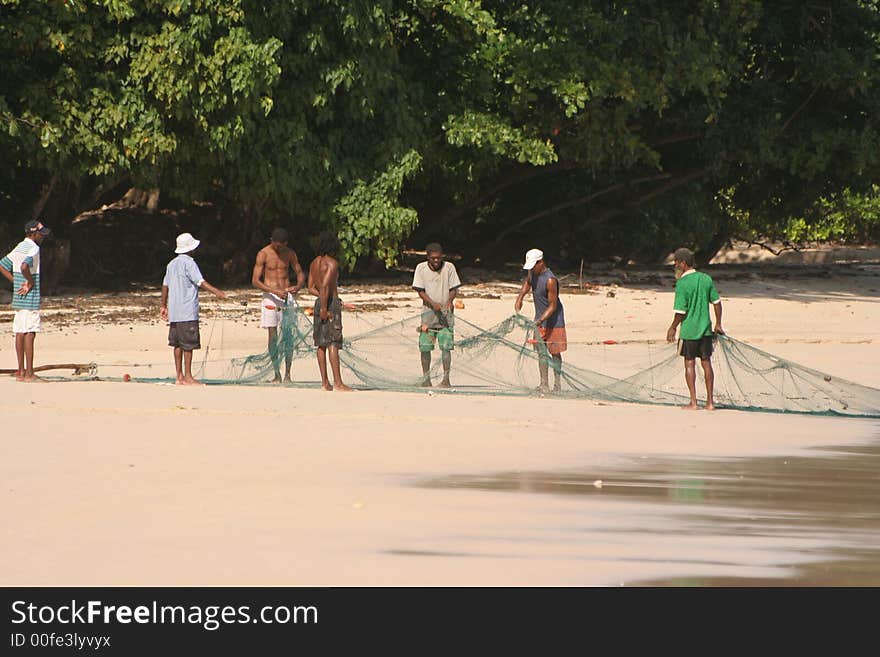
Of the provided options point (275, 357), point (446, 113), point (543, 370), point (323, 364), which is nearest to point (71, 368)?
point (275, 357)

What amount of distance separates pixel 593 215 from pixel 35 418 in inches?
843

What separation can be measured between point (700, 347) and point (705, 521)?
5033 mm

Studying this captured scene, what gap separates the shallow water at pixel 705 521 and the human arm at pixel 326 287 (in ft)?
14.2

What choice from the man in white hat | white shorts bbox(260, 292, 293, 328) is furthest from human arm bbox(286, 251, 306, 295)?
the man in white hat

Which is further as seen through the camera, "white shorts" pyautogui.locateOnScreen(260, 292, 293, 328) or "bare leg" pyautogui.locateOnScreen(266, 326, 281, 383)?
"white shorts" pyautogui.locateOnScreen(260, 292, 293, 328)

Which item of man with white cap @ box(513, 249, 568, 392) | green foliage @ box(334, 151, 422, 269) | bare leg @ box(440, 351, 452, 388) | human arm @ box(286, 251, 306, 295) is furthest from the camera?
green foliage @ box(334, 151, 422, 269)

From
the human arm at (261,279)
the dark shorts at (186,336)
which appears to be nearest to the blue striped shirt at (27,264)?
the dark shorts at (186,336)

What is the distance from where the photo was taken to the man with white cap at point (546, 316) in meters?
13.6

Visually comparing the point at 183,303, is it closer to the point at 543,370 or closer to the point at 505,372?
the point at 505,372

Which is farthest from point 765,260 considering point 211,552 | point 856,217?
point 211,552

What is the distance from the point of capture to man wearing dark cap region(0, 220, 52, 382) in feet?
45.4

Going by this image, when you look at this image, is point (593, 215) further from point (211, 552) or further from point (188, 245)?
point (211, 552)

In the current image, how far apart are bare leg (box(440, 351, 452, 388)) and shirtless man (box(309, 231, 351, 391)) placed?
0.89 metres

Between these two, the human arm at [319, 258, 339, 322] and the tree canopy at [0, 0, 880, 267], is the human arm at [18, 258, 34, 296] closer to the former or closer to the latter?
the human arm at [319, 258, 339, 322]
